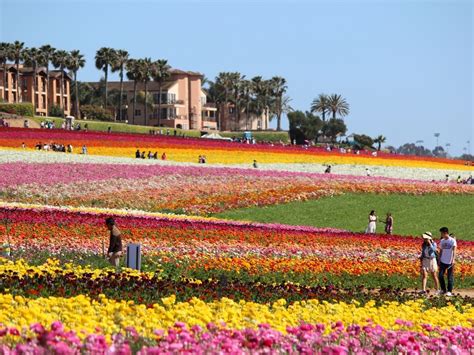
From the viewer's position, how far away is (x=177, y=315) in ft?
36.2

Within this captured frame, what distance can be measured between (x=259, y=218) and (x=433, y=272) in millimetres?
16352

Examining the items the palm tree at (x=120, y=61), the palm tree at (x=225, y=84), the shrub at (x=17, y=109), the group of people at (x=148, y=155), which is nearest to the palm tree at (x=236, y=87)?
the palm tree at (x=225, y=84)

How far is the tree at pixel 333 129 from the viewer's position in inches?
6107

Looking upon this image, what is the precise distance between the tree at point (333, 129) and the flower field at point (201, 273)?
104 meters

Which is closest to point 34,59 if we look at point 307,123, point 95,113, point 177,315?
point 95,113

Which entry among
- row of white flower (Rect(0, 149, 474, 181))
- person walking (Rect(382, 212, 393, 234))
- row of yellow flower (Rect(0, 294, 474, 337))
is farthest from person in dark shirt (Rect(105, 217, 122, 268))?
row of white flower (Rect(0, 149, 474, 181))

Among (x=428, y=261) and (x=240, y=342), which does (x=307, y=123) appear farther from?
(x=240, y=342)

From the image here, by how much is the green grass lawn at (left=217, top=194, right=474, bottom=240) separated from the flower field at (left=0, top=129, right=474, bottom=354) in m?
0.97

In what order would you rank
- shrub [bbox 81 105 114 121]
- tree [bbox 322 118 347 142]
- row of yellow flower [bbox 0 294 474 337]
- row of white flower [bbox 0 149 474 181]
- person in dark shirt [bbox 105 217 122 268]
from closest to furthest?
1. row of yellow flower [bbox 0 294 474 337]
2. person in dark shirt [bbox 105 217 122 268]
3. row of white flower [bbox 0 149 474 181]
4. shrub [bbox 81 105 114 121]
5. tree [bbox 322 118 347 142]

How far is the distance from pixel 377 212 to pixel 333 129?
378ft

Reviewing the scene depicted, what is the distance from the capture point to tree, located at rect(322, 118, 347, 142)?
15512 cm

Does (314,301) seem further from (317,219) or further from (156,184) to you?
(156,184)

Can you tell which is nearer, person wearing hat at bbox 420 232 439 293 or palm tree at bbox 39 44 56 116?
person wearing hat at bbox 420 232 439 293

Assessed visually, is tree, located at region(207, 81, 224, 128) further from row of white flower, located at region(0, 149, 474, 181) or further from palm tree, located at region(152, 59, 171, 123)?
row of white flower, located at region(0, 149, 474, 181)
